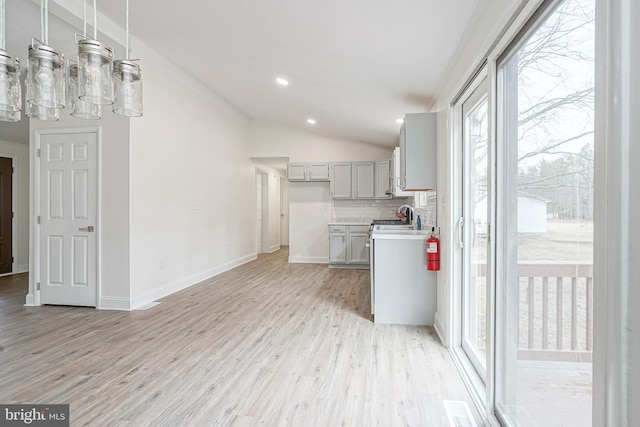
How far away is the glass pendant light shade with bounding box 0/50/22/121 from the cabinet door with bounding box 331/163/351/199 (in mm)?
5960

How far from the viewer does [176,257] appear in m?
4.75

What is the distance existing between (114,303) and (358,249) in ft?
14.1

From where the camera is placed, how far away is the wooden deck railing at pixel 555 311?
1201 mm

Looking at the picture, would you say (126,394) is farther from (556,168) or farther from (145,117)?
(145,117)

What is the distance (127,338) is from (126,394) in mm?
1051

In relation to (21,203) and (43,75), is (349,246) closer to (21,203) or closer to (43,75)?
(43,75)

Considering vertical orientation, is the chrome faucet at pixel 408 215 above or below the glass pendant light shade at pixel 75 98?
below

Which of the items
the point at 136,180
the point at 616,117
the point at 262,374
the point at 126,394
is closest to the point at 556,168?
the point at 616,117

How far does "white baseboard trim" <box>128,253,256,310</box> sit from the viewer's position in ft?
13.2

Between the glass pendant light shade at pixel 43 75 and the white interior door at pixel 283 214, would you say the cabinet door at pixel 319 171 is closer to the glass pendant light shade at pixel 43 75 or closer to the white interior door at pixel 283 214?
the white interior door at pixel 283 214

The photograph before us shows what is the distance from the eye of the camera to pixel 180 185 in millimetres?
4824

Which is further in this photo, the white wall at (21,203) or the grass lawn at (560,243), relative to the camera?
the white wall at (21,203)

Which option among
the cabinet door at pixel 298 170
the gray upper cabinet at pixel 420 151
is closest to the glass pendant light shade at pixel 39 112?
the gray upper cabinet at pixel 420 151

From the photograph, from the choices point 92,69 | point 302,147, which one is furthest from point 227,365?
point 302,147
